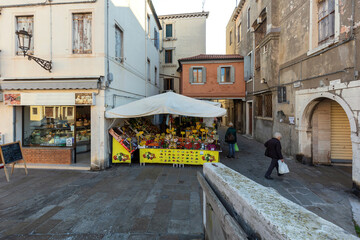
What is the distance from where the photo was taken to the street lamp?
6.02 meters

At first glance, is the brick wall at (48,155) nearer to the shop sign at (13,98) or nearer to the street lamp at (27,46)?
the shop sign at (13,98)

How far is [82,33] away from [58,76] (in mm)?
1957

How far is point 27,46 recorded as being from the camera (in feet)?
21.4

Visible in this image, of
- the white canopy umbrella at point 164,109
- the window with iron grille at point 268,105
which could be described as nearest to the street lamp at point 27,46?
the white canopy umbrella at point 164,109

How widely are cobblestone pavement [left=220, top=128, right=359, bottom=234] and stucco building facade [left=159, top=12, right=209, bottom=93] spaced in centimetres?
1542

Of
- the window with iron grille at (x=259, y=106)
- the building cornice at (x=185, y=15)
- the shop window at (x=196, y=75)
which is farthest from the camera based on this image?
the building cornice at (x=185, y=15)

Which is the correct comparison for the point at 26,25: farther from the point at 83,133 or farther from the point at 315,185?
the point at 315,185

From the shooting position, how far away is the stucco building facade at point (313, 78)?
5.30 m

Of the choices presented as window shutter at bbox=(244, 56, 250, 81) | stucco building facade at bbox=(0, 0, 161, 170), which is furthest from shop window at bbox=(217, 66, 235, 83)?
stucco building facade at bbox=(0, 0, 161, 170)

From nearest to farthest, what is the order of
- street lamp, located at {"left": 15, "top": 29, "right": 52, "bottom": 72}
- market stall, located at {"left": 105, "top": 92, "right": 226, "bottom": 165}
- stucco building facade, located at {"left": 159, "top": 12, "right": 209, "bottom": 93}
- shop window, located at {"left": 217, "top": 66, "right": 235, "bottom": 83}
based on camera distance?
street lamp, located at {"left": 15, "top": 29, "right": 52, "bottom": 72} < market stall, located at {"left": 105, "top": 92, "right": 226, "bottom": 165} < shop window, located at {"left": 217, "top": 66, "right": 235, "bottom": 83} < stucco building facade, located at {"left": 159, "top": 12, "right": 209, "bottom": 93}

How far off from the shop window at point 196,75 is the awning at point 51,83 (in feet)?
34.1

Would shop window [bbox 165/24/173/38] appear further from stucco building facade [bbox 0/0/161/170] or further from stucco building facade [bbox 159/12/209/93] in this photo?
stucco building facade [bbox 0/0/161/170]

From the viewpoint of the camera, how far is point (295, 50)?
316 inches

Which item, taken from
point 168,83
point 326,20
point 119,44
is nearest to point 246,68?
point 326,20
